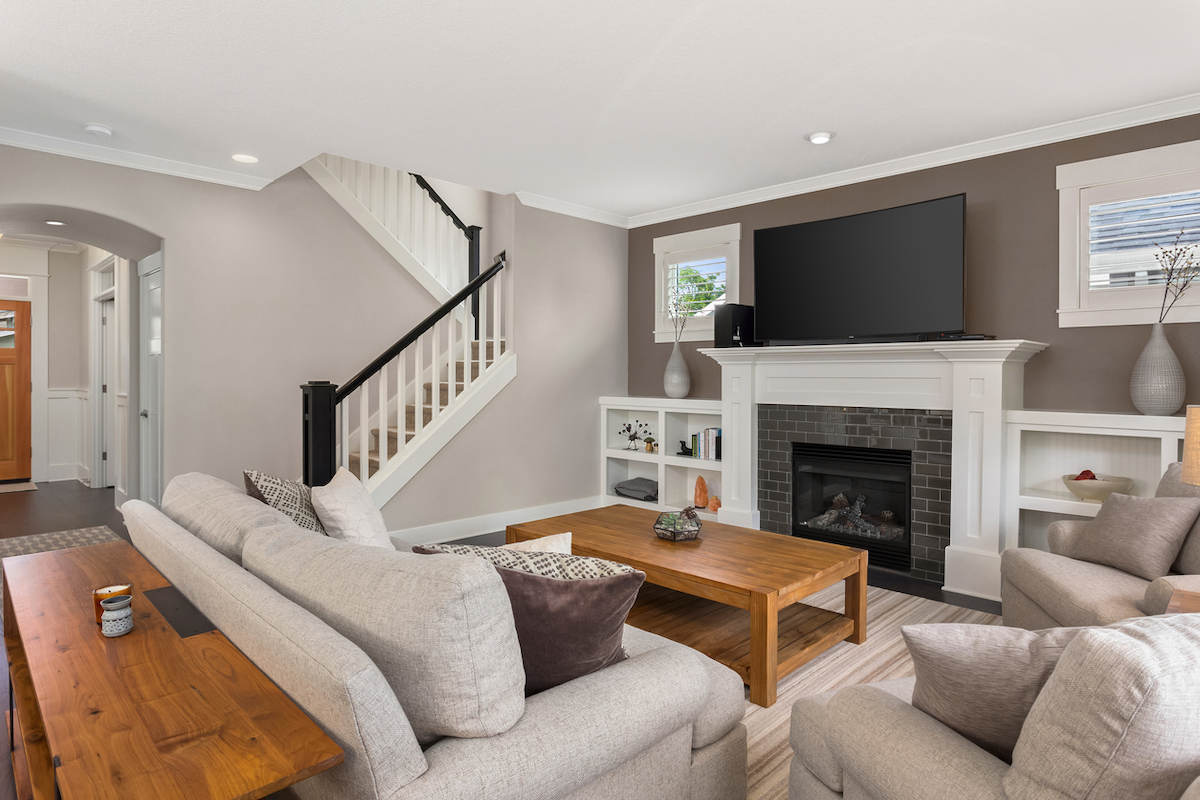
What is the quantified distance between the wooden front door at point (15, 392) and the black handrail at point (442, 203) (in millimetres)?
4750

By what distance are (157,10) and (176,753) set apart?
8.57ft

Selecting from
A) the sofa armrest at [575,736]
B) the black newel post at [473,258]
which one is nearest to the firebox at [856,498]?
the black newel post at [473,258]

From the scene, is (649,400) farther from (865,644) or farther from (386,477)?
(865,644)

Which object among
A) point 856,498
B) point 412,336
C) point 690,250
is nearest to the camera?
point 856,498

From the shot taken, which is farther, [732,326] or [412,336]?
[732,326]

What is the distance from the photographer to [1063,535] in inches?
112

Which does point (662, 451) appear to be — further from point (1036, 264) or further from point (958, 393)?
point (1036, 264)

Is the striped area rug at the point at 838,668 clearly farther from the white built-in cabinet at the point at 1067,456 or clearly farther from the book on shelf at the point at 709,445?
the book on shelf at the point at 709,445

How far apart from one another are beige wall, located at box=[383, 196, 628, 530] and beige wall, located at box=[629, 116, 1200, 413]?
2130mm

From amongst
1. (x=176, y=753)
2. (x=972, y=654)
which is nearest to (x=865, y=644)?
(x=972, y=654)

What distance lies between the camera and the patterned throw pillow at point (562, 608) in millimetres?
1382

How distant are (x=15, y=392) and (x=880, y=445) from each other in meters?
8.33

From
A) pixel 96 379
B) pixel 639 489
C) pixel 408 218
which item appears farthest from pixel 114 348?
pixel 639 489

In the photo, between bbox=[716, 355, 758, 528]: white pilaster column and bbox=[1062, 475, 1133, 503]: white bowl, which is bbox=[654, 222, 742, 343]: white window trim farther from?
bbox=[1062, 475, 1133, 503]: white bowl
